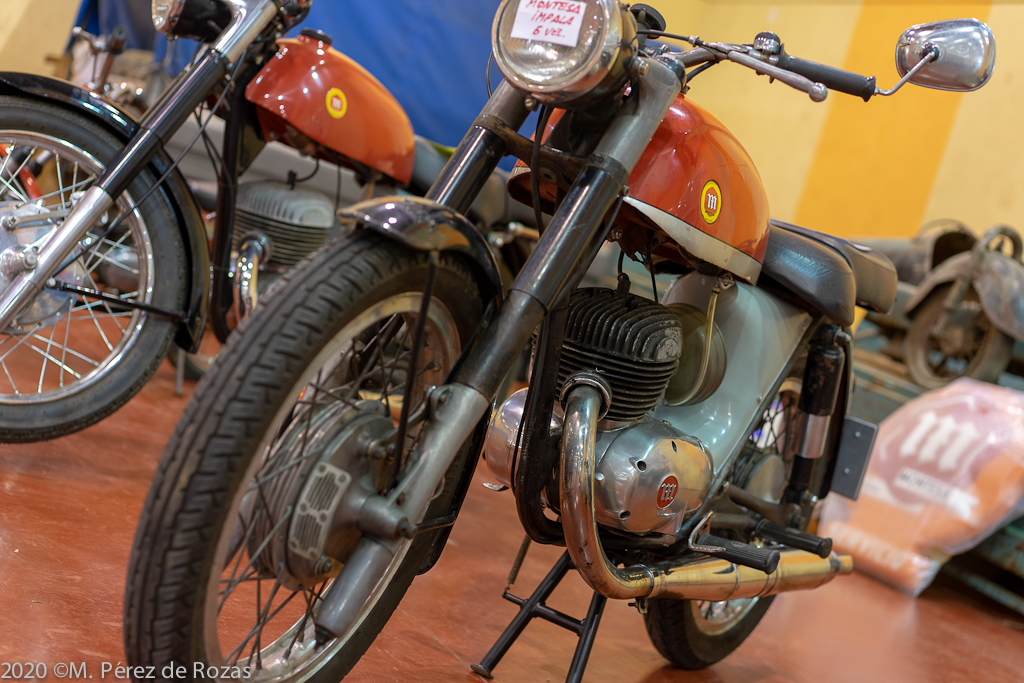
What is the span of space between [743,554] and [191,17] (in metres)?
1.67

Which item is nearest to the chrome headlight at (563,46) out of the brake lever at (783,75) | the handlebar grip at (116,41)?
the brake lever at (783,75)

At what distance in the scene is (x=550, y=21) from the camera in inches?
44.9

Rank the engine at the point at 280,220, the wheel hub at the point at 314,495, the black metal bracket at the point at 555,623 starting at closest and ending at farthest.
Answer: the wheel hub at the point at 314,495, the black metal bracket at the point at 555,623, the engine at the point at 280,220

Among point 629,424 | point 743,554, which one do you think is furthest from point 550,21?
point 743,554

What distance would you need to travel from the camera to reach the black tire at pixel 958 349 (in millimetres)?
3666

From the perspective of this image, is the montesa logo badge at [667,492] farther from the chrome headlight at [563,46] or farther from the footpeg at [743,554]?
the chrome headlight at [563,46]

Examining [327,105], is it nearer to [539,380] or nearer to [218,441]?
[539,380]

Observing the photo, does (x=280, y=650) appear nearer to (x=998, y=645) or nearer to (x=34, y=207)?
(x=34, y=207)

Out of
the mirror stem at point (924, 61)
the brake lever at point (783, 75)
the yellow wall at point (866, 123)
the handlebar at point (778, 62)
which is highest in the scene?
the yellow wall at point (866, 123)

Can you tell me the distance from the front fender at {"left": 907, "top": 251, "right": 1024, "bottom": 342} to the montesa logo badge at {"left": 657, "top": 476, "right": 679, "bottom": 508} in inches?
109

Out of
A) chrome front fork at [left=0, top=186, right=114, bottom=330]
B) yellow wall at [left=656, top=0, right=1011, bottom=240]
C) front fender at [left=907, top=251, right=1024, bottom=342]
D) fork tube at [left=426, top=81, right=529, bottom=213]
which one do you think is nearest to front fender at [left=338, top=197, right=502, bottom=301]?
fork tube at [left=426, top=81, right=529, bottom=213]

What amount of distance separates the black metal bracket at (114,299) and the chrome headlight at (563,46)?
1080 mm

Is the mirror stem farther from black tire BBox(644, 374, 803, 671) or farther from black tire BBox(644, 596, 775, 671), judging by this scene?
black tire BBox(644, 596, 775, 671)

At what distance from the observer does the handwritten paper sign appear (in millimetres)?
1126
